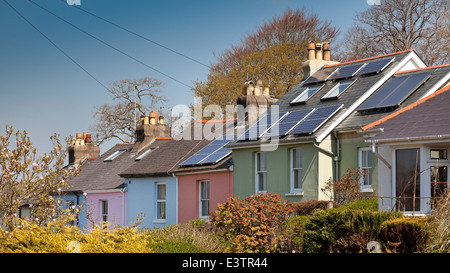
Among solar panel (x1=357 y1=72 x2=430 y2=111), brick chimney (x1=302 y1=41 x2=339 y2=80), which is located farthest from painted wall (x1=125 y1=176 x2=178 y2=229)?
solar panel (x1=357 y1=72 x2=430 y2=111)

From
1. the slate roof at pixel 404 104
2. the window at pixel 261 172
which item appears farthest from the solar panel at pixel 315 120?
the window at pixel 261 172

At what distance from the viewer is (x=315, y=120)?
2602 cm

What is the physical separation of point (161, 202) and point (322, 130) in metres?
11.3

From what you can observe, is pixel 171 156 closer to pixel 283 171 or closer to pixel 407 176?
pixel 283 171

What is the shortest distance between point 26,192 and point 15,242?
4.14m

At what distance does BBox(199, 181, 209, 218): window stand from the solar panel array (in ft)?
3.54

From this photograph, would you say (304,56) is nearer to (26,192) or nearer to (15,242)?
(26,192)

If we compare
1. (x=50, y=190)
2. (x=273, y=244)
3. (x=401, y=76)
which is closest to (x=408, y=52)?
(x=401, y=76)

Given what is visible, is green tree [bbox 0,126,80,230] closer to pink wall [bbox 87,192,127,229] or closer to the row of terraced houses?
the row of terraced houses

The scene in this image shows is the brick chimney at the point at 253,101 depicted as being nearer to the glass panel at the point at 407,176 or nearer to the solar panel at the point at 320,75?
the solar panel at the point at 320,75

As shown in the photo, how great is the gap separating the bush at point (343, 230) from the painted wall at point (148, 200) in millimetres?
17277

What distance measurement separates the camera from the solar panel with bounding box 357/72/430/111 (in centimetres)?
2442

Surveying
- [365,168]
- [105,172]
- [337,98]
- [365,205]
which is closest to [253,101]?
[337,98]

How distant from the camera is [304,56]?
4644 cm
